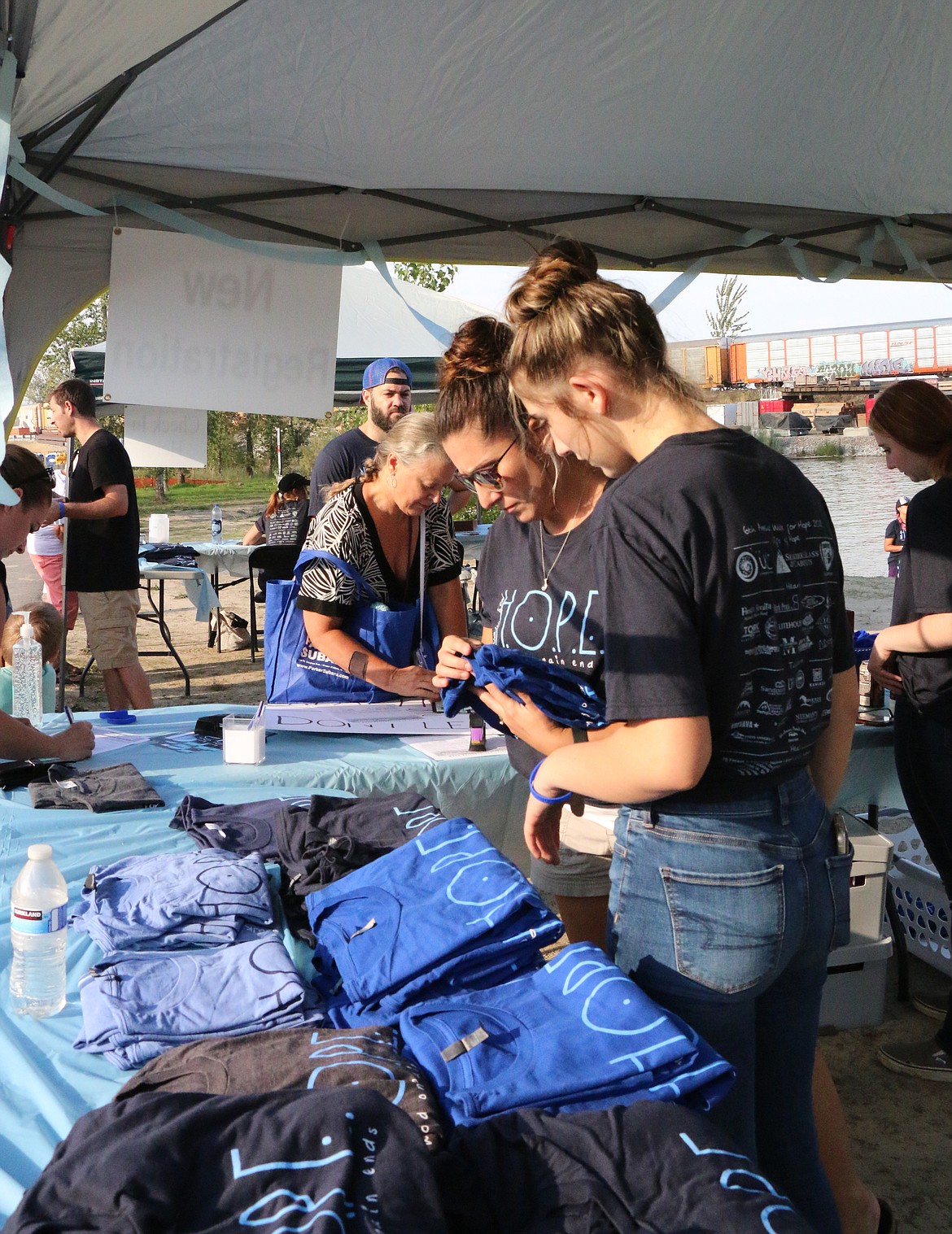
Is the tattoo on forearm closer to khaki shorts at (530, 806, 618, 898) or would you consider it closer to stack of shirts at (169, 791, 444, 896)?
stack of shirts at (169, 791, 444, 896)

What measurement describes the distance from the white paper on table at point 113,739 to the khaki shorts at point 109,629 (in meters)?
2.24

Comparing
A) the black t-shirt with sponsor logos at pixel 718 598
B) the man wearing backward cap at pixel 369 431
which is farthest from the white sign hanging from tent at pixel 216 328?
the black t-shirt with sponsor logos at pixel 718 598

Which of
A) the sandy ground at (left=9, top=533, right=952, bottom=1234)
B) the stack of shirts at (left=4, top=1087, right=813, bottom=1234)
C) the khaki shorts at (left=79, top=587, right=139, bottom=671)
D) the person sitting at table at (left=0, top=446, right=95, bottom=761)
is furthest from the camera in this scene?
the khaki shorts at (left=79, top=587, right=139, bottom=671)

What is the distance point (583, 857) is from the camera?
1.95 meters

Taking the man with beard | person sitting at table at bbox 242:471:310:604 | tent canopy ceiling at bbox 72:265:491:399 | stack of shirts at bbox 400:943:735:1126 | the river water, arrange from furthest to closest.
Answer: the river water, tent canopy ceiling at bbox 72:265:491:399, person sitting at table at bbox 242:471:310:604, the man with beard, stack of shirts at bbox 400:943:735:1126

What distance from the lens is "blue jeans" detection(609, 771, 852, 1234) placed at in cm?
124

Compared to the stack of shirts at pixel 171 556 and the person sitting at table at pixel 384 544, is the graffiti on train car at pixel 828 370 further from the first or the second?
the person sitting at table at pixel 384 544

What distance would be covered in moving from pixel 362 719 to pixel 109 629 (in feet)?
8.65

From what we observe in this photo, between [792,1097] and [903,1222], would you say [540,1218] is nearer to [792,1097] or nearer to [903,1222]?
[792,1097]

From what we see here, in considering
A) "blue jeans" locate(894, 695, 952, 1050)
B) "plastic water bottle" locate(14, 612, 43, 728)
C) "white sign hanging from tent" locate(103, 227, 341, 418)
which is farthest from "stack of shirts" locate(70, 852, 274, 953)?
"white sign hanging from tent" locate(103, 227, 341, 418)

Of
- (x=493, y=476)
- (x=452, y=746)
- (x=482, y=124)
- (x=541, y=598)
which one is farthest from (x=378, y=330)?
(x=541, y=598)

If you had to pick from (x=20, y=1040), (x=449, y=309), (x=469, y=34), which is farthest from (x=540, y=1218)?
(x=449, y=309)

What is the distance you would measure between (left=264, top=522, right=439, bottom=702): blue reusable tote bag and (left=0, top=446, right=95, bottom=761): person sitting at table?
54 centimetres

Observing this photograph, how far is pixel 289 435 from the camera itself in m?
23.5
